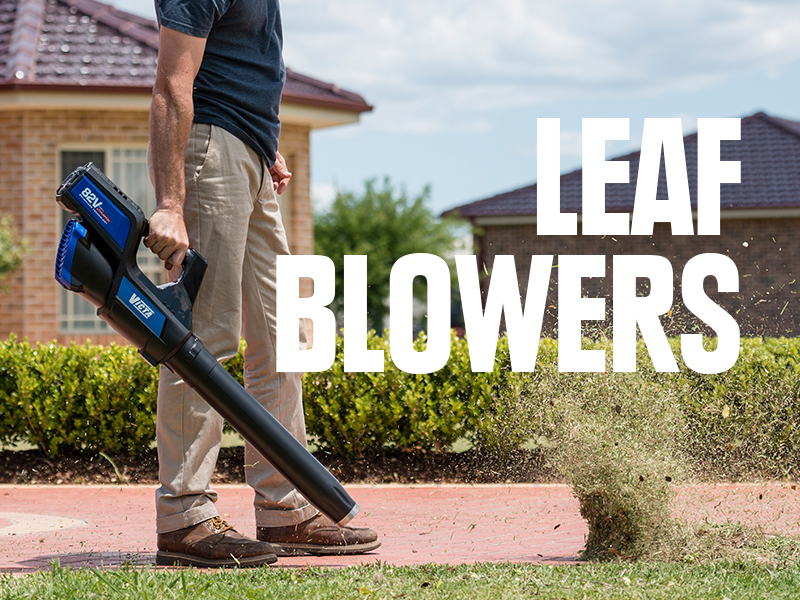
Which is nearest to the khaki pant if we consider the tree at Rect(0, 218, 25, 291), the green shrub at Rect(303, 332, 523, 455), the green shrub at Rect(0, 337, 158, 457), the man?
the man

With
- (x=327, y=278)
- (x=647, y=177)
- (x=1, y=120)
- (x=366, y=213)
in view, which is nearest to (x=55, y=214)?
(x=1, y=120)

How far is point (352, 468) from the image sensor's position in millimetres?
6926

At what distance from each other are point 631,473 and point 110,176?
949 cm

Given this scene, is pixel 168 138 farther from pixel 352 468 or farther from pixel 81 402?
pixel 81 402

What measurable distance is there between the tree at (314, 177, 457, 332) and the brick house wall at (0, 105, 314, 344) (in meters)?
28.2

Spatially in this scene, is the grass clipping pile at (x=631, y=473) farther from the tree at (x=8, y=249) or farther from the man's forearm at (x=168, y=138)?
the tree at (x=8, y=249)

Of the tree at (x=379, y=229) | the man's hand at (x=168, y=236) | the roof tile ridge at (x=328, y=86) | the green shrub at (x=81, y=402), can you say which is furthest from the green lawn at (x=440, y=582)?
the tree at (x=379, y=229)

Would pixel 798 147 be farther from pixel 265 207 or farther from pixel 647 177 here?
pixel 265 207

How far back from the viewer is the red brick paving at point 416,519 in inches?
162

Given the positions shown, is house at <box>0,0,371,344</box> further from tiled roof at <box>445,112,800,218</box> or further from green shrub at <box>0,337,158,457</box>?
tiled roof at <box>445,112,800,218</box>

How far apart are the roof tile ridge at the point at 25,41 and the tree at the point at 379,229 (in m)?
27.1

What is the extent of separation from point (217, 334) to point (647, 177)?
3428 millimetres

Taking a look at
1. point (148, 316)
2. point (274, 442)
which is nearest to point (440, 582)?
point (274, 442)

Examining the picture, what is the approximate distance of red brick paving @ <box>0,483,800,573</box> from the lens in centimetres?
→ 411
